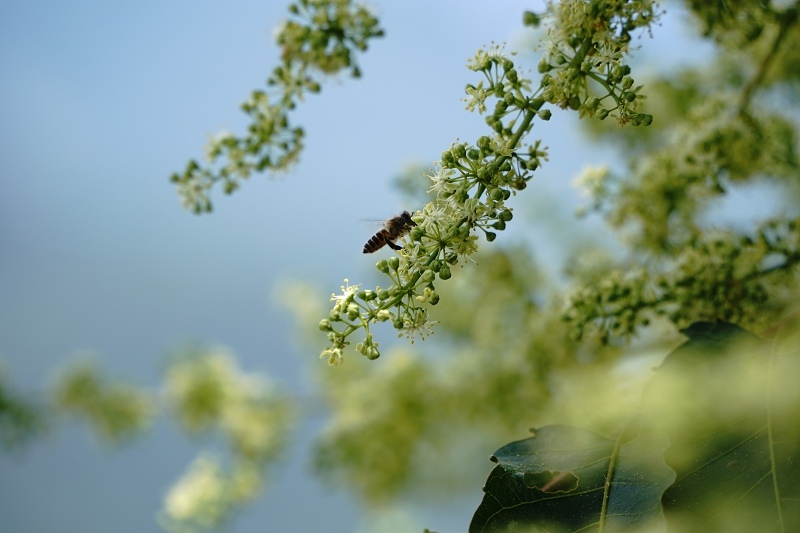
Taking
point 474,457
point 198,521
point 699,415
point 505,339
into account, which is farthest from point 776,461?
point 474,457

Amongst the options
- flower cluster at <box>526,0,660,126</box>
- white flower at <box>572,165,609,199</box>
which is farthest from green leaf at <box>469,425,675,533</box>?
white flower at <box>572,165,609,199</box>

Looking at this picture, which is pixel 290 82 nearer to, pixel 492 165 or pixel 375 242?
pixel 375 242

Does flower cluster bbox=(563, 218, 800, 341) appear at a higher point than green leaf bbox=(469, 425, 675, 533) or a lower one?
higher

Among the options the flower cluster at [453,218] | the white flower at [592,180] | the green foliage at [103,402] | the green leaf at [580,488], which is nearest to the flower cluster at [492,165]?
the flower cluster at [453,218]

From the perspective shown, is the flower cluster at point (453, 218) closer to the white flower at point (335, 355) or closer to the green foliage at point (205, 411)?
the white flower at point (335, 355)

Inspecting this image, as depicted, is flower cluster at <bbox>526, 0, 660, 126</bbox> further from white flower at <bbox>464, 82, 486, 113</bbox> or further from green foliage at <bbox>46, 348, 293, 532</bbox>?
green foliage at <bbox>46, 348, 293, 532</bbox>

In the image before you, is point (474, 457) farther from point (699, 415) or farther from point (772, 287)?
point (699, 415)
